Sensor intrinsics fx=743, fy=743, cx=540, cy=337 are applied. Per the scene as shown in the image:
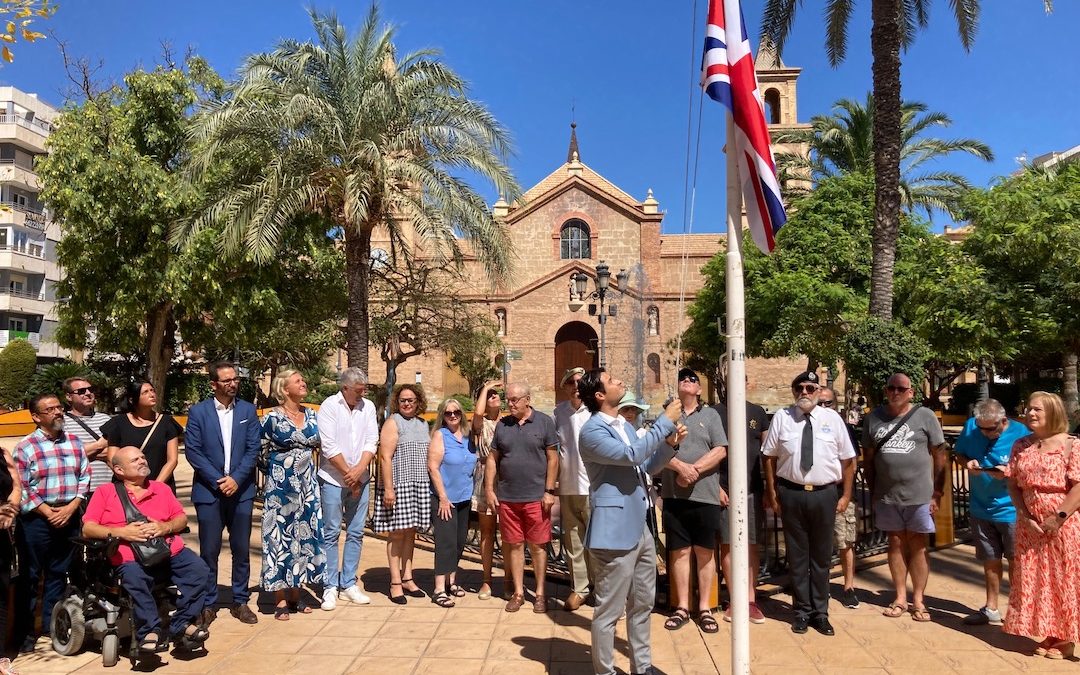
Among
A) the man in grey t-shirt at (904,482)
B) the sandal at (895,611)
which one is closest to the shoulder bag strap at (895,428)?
the man in grey t-shirt at (904,482)

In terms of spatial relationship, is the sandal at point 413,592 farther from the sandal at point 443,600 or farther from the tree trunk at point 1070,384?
the tree trunk at point 1070,384

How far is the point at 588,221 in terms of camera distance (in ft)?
126

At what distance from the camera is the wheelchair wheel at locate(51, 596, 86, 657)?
4.96 meters

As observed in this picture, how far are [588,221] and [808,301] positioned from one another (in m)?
18.5

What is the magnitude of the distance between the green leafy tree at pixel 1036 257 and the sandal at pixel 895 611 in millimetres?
9459

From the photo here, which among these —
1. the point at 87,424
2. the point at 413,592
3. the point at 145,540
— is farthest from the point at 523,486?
the point at 87,424

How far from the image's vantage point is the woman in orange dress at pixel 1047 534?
4.91m

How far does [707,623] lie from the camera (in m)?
5.41

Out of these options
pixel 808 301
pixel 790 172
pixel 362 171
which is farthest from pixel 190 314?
pixel 790 172

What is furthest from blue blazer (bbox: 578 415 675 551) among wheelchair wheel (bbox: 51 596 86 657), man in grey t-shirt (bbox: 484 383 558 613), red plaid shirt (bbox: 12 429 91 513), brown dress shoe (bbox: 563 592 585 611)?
red plaid shirt (bbox: 12 429 91 513)

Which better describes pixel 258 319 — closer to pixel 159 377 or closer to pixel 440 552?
pixel 159 377

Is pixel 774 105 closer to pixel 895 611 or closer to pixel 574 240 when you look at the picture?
pixel 574 240

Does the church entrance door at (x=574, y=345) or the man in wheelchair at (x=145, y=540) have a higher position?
the church entrance door at (x=574, y=345)

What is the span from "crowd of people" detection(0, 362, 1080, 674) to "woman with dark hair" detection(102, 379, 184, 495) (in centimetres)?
2
